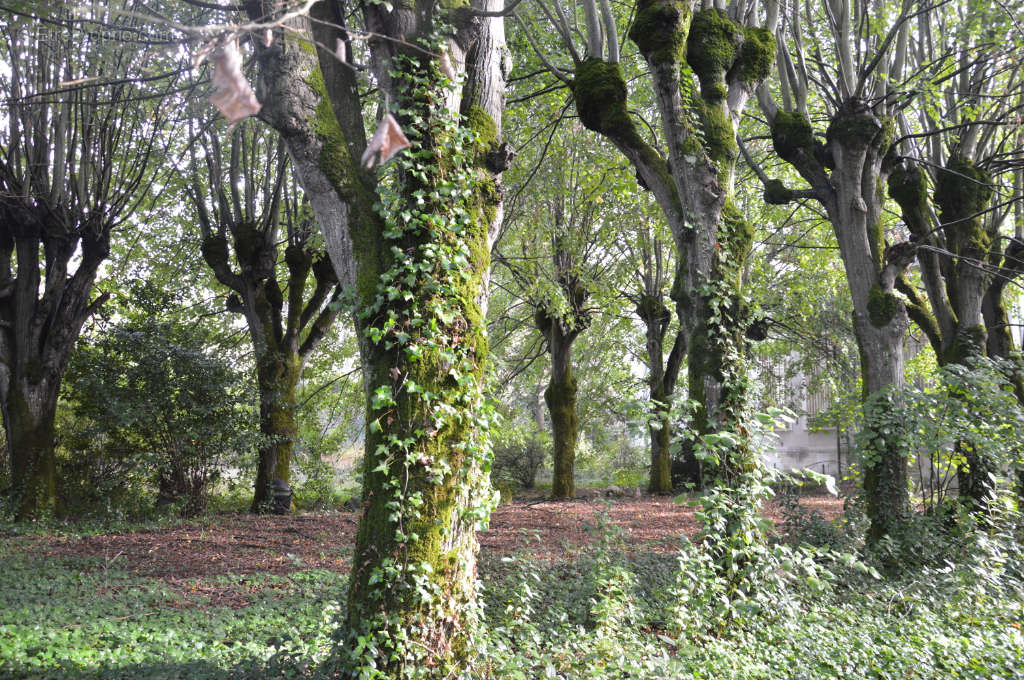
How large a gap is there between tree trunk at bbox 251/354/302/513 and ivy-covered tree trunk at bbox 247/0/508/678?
7.44 meters

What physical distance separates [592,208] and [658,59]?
273 inches

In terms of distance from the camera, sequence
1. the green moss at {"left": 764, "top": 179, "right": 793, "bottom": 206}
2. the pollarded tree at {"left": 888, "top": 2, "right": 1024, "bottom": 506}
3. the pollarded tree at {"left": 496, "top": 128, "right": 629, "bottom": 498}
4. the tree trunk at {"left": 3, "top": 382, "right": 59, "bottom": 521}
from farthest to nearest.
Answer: the pollarded tree at {"left": 496, "top": 128, "right": 629, "bottom": 498} → the tree trunk at {"left": 3, "top": 382, "right": 59, "bottom": 521} → the pollarded tree at {"left": 888, "top": 2, "right": 1024, "bottom": 506} → the green moss at {"left": 764, "top": 179, "right": 793, "bottom": 206}

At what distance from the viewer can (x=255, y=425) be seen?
35.2 feet

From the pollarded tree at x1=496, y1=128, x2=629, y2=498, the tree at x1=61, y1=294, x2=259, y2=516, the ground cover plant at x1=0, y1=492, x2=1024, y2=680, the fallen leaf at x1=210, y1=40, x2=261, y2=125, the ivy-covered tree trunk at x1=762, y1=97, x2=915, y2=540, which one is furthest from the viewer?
the pollarded tree at x1=496, y1=128, x2=629, y2=498

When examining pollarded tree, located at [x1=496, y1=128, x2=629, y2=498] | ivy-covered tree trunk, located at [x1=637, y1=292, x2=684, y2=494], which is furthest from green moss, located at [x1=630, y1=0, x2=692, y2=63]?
ivy-covered tree trunk, located at [x1=637, y1=292, x2=684, y2=494]

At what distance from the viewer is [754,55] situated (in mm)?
6477

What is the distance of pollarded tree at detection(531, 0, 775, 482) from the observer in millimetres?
5469

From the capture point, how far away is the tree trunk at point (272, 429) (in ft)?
35.8

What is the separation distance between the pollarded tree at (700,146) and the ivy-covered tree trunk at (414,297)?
7.09 ft

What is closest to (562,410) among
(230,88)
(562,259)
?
(562,259)

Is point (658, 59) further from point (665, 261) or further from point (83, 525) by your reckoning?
point (665, 261)

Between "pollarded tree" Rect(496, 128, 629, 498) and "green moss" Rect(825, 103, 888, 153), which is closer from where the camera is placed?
"green moss" Rect(825, 103, 888, 153)

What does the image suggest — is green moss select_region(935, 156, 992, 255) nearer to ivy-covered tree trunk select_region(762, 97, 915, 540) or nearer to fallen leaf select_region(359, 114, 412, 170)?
ivy-covered tree trunk select_region(762, 97, 915, 540)

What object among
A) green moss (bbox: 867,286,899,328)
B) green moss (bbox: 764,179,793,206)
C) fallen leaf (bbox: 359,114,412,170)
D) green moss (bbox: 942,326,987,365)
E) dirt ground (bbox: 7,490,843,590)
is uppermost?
green moss (bbox: 764,179,793,206)
